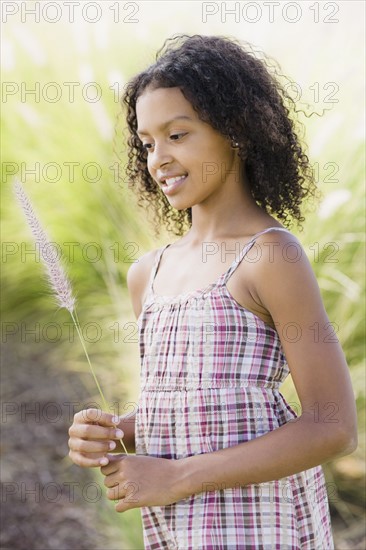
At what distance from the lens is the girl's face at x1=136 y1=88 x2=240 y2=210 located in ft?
5.23

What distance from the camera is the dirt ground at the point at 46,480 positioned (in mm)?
3129

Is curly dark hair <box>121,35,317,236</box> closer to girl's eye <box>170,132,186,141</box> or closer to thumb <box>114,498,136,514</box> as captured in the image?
girl's eye <box>170,132,186,141</box>

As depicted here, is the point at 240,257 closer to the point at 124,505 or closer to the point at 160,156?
the point at 160,156

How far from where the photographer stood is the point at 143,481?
146cm

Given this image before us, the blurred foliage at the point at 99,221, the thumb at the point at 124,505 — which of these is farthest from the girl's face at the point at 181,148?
the blurred foliage at the point at 99,221

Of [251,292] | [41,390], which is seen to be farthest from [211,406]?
[41,390]

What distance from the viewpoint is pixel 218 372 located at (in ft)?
5.01

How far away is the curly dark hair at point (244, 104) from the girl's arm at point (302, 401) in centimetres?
28

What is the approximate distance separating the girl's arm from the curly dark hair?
0.28 meters

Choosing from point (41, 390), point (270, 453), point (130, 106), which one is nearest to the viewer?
point (270, 453)

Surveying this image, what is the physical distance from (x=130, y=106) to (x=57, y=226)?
5.45 feet

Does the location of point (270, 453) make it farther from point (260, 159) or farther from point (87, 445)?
point (260, 159)

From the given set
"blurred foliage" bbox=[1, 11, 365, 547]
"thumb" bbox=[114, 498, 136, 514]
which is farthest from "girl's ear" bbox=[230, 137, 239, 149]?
"blurred foliage" bbox=[1, 11, 365, 547]

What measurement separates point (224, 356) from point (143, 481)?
243 millimetres
